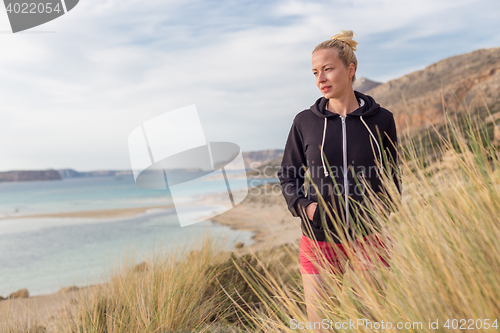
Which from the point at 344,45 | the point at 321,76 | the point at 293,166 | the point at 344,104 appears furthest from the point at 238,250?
the point at 344,45

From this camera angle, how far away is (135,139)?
15.4 feet

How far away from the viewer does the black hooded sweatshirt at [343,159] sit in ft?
5.23

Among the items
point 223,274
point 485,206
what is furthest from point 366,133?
point 223,274

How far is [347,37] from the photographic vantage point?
1653 mm

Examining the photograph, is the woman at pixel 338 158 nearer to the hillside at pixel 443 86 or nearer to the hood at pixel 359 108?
the hood at pixel 359 108

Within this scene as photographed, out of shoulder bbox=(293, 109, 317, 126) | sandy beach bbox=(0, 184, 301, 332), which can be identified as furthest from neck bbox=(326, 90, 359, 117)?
sandy beach bbox=(0, 184, 301, 332)

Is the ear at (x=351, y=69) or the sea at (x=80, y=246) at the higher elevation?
the ear at (x=351, y=69)

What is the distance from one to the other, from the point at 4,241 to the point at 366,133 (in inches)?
825

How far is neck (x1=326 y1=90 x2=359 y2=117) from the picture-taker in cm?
170

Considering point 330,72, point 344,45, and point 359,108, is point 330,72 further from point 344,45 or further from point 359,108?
point 359,108

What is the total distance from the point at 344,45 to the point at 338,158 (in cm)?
57

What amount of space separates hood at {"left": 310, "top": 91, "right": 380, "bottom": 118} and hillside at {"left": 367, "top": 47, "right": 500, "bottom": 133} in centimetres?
2200

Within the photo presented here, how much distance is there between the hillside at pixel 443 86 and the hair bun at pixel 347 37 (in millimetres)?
22085

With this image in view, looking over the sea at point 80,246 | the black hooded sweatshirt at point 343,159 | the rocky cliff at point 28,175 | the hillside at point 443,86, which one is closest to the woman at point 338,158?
the black hooded sweatshirt at point 343,159
